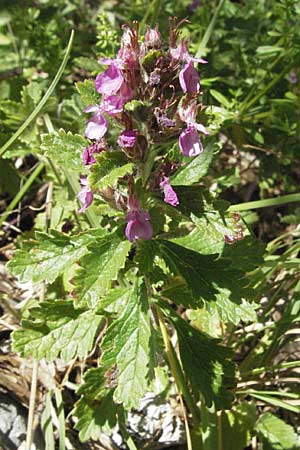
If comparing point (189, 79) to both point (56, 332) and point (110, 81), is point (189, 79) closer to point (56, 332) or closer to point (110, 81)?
point (110, 81)

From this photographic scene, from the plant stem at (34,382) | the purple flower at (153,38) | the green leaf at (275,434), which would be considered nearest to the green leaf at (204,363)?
the green leaf at (275,434)

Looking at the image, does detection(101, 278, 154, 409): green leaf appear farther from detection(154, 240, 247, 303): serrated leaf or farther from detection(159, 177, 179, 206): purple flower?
detection(159, 177, 179, 206): purple flower

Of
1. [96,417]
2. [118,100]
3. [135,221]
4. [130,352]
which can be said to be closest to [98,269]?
[135,221]

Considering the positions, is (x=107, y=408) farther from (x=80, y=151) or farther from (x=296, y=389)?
(x=80, y=151)

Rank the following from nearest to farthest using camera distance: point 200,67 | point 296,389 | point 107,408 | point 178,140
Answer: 1. point 178,140
2. point 107,408
3. point 296,389
4. point 200,67

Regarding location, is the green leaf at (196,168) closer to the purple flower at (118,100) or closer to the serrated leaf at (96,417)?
the purple flower at (118,100)

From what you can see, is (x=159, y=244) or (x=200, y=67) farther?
(x=200, y=67)

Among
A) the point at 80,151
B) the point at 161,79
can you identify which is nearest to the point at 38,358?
the point at 80,151

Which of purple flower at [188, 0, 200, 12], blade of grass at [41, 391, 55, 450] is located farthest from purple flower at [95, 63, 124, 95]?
purple flower at [188, 0, 200, 12]
